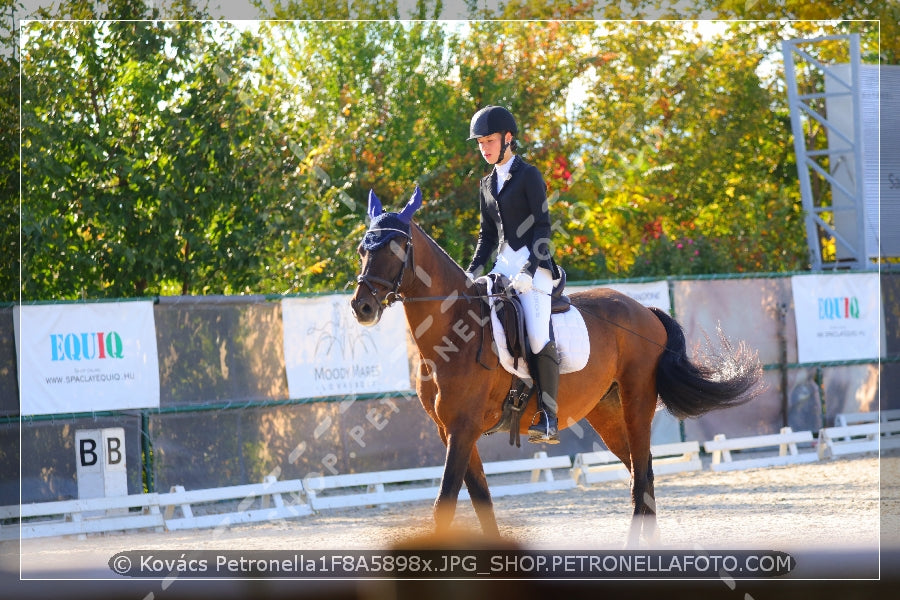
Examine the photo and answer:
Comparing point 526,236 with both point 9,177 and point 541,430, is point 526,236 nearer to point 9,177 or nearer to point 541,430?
point 541,430

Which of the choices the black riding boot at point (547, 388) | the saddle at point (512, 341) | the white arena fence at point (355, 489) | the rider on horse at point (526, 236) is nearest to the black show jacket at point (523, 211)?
the rider on horse at point (526, 236)

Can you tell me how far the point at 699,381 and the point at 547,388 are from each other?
143 cm

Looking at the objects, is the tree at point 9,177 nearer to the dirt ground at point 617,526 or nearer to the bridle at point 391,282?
the dirt ground at point 617,526

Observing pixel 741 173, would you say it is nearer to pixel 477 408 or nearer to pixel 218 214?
pixel 218 214

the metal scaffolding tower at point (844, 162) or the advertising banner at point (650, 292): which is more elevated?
the metal scaffolding tower at point (844, 162)

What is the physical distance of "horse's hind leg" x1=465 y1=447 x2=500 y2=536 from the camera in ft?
22.0

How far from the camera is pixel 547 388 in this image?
7016mm

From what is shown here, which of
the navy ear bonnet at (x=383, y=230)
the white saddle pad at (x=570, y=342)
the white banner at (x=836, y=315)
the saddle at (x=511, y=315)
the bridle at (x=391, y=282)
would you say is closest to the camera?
the bridle at (x=391, y=282)

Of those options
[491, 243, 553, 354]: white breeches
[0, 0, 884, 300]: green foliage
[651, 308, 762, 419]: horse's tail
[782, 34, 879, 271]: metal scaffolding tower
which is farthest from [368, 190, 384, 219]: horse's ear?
[782, 34, 879, 271]: metal scaffolding tower

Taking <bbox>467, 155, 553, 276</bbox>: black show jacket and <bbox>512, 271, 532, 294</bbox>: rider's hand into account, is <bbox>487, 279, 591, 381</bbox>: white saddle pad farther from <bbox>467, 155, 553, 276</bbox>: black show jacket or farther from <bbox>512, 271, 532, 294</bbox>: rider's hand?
<bbox>467, 155, 553, 276</bbox>: black show jacket

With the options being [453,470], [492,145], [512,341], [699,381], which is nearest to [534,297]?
[512,341]

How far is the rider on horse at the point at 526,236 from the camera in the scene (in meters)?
6.87

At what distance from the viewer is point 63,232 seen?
39.5 feet
